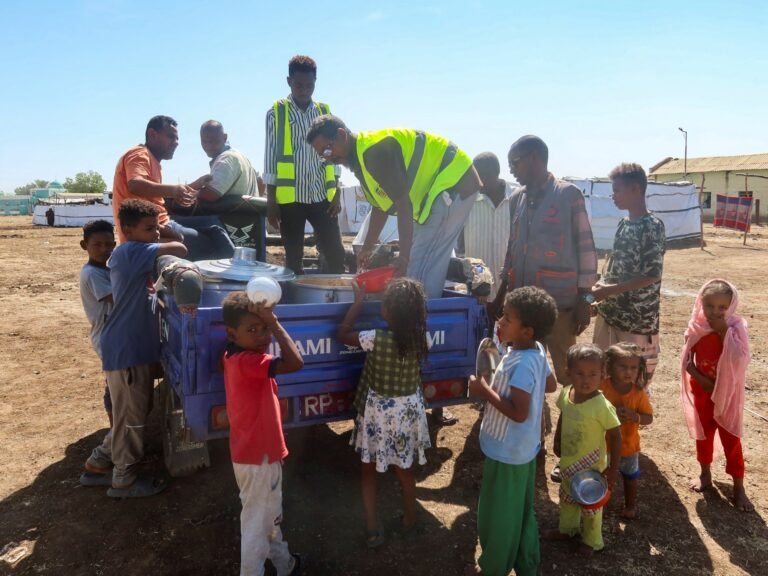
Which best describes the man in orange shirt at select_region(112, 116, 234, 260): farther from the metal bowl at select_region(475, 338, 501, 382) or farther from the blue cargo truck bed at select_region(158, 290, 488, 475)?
the metal bowl at select_region(475, 338, 501, 382)

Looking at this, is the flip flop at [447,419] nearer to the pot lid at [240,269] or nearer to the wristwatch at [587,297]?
the wristwatch at [587,297]

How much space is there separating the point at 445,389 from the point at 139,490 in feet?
6.13

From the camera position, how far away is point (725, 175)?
34156 mm

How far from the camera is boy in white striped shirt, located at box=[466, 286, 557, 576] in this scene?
2391 millimetres

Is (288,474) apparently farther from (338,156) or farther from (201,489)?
(338,156)

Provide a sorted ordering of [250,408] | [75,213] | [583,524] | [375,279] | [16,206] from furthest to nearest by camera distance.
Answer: [16,206], [75,213], [375,279], [583,524], [250,408]

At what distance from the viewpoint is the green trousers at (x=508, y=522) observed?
2430 mm

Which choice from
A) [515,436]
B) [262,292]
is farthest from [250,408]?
[515,436]

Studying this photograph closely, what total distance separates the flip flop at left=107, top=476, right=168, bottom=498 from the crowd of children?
0.01m

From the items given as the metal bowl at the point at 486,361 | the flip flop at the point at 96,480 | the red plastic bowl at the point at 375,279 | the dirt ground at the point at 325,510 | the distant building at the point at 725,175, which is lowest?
the dirt ground at the point at 325,510

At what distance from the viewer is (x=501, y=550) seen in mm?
2428

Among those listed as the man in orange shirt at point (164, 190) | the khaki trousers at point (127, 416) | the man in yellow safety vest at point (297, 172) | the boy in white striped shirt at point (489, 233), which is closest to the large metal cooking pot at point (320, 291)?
the khaki trousers at point (127, 416)

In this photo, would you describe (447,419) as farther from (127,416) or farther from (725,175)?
(725,175)

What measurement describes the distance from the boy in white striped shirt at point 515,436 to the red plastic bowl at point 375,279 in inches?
30.2
